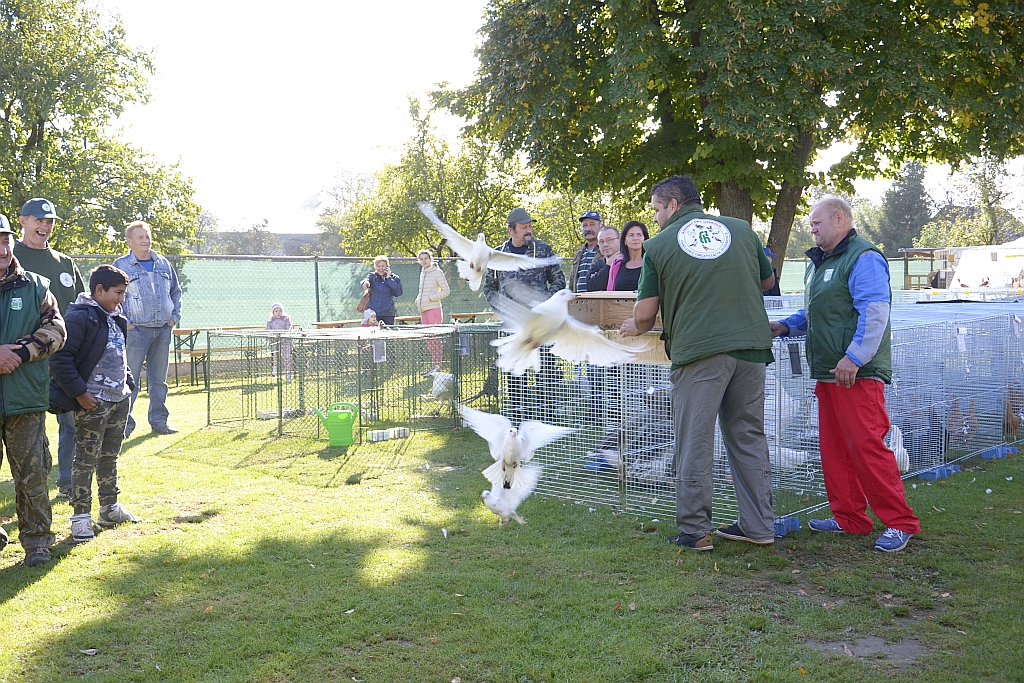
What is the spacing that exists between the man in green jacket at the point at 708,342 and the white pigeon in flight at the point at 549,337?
0.31 metres

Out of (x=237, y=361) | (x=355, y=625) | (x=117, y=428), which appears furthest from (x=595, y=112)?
(x=355, y=625)

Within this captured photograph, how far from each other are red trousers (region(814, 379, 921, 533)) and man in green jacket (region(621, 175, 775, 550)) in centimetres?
52

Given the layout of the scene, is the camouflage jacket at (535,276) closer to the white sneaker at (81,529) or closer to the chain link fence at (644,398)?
the chain link fence at (644,398)

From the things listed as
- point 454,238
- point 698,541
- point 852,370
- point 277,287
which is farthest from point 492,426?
point 277,287

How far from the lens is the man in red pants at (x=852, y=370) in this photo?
4688mm

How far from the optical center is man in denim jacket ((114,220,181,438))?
8.35m

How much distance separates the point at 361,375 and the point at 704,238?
4.97m

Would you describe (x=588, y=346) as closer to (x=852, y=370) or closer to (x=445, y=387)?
(x=852, y=370)

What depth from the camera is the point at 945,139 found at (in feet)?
47.6

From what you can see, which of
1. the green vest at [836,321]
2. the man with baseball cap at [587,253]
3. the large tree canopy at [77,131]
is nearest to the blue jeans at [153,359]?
the man with baseball cap at [587,253]

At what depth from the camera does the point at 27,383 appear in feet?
15.2

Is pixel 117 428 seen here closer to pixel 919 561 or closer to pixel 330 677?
pixel 330 677

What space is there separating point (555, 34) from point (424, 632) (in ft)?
39.8

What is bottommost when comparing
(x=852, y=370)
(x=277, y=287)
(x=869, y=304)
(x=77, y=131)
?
(x=852, y=370)
